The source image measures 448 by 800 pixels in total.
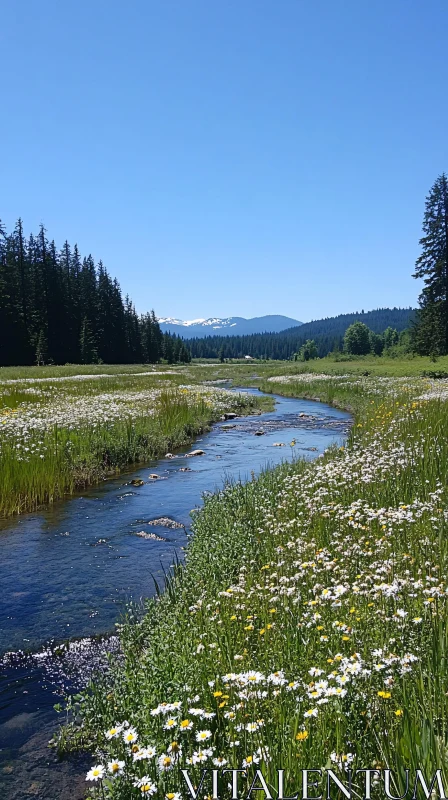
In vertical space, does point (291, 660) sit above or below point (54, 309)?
below

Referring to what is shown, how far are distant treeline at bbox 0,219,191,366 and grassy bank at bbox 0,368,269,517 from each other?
4217cm

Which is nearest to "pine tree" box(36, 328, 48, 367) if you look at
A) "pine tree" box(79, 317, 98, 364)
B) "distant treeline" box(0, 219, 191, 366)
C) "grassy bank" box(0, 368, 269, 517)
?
"distant treeline" box(0, 219, 191, 366)

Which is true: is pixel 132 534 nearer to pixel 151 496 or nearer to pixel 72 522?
pixel 72 522

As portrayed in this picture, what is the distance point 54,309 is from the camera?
234 feet

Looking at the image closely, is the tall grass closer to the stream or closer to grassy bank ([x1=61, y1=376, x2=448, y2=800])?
the stream

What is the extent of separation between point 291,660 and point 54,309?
7372 centimetres

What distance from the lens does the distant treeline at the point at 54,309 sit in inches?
2549

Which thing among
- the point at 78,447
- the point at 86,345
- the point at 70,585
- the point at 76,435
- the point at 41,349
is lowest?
the point at 70,585

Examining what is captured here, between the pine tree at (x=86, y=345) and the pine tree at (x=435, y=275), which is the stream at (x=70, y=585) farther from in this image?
the pine tree at (x=86, y=345)

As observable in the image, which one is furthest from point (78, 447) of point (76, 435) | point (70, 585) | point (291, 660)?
point (291, 660)

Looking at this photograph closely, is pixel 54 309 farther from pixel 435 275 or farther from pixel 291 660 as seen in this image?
pixel 291 660

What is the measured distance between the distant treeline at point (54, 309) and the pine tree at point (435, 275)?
153 feet

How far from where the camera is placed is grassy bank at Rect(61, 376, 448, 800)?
9.16ft

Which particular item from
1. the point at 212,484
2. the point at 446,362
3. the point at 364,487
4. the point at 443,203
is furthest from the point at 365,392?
the point at 443,203
